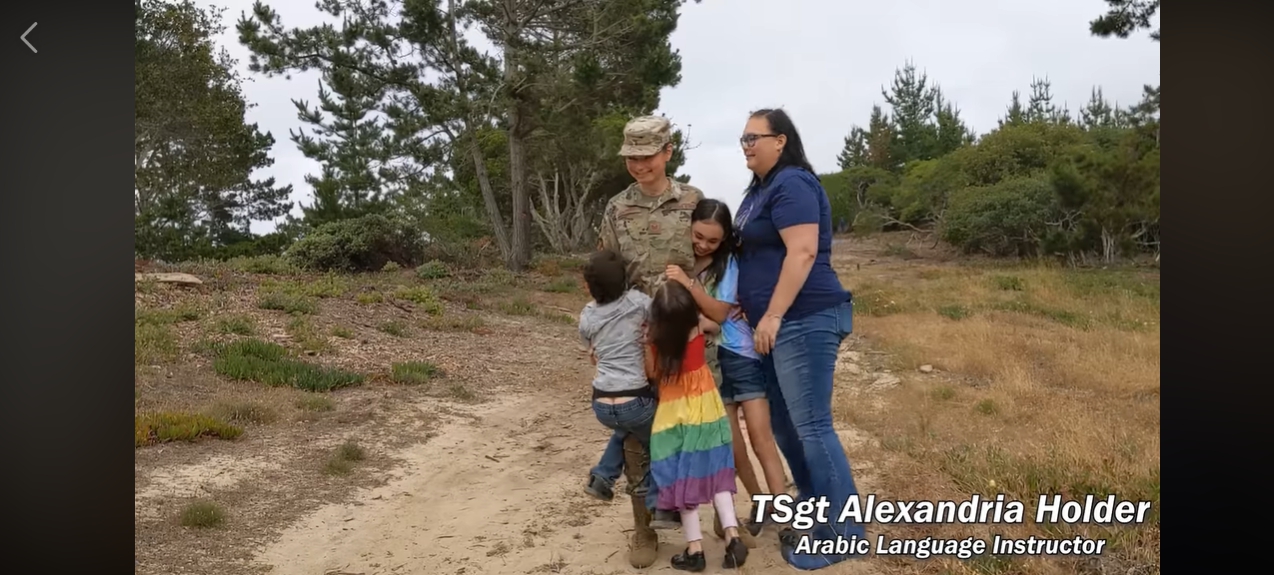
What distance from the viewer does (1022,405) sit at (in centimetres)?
596

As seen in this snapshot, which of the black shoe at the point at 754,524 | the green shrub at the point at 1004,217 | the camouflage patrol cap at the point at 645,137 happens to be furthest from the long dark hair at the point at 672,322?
the green shrub at the point at 1004,217

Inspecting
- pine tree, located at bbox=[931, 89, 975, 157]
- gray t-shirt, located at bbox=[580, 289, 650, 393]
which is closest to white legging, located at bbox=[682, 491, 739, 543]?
gray t-shirt, located at bbox=[580, 289, 650, 393]

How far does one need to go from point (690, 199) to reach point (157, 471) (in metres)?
3.39

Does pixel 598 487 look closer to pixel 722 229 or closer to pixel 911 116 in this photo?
pixel 722 229

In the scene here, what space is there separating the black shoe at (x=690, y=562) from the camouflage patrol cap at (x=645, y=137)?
4.98 feet

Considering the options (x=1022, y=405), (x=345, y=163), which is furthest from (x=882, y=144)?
(x=1022, y=405)

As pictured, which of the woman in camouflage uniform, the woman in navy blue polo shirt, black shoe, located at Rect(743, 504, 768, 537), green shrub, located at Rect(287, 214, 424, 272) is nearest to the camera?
the woman in navy blue polo shirt

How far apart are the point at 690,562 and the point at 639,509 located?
283 millimetres

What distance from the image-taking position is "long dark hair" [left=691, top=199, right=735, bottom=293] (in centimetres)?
315

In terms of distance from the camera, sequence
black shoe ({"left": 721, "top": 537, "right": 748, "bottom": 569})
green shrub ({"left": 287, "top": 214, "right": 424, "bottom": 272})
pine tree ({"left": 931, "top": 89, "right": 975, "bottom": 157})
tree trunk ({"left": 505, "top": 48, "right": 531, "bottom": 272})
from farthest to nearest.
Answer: pine tree ({"left": 931, "top": 89, "right": 975, "bottom": 157}) → tree trunk ({"left": 505, "top": 48, "right": 531, "bottom": 272}) → green shrub ({"left": 287, "top": 214, "right": 424, "bottom": 272}) → black shoe ({"left": 721, "top": 537, "right": 748, "bottom": 569})

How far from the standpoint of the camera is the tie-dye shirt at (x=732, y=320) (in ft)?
10.7

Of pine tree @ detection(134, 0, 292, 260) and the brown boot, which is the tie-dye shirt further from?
pine tree @ detection(134, 0, 292, 260)

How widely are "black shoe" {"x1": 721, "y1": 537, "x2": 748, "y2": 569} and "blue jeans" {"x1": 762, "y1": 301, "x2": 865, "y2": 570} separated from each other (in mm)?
190

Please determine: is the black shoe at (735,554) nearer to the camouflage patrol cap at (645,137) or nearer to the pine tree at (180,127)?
the camouflage patrol cap at (645,137)
